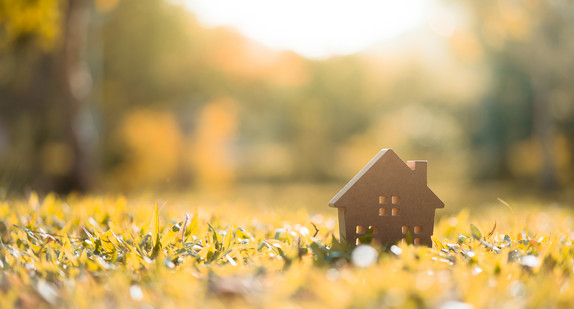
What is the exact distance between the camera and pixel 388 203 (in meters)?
3.37

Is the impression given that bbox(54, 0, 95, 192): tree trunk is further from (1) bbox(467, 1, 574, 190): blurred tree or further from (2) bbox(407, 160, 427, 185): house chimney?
(1) bbox(467, 1, 574, 190): blurred tree

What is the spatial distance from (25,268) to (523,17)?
15809mm

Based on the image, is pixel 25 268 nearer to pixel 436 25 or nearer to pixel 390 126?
pixel 436 25

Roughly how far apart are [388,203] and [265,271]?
1.05 m

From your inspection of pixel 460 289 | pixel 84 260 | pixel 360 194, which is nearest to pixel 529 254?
pixel 360 194

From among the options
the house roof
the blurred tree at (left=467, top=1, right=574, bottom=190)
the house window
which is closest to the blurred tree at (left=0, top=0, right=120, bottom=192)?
the house roof

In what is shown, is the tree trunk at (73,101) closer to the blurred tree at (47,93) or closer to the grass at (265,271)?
the blurred tree at (47,93)

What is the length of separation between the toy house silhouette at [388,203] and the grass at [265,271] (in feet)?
0.50

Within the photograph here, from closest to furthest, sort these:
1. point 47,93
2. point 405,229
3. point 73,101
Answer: point 405,229 → point 73,101 → point 47,93

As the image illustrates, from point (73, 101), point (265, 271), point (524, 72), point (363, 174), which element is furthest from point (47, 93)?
point (265, 271)

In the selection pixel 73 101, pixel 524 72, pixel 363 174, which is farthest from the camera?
pixel 524 72

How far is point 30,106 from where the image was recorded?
20.8 metres

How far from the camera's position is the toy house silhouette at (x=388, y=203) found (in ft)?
10.8

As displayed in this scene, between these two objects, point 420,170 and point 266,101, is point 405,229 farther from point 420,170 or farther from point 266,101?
point 266,101
